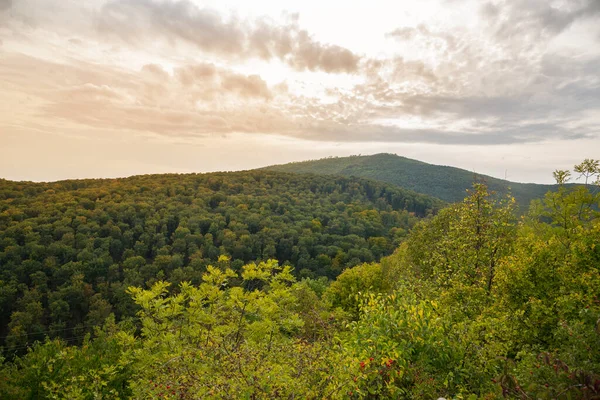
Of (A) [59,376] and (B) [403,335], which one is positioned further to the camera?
(A) [59,376]

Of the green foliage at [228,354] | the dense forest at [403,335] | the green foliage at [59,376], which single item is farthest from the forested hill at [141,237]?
the green foliage at [228,354]

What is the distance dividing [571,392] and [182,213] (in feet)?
302

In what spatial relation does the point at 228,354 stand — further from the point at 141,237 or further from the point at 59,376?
the point at 141,237

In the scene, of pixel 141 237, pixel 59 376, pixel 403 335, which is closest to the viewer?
pixel 403 335

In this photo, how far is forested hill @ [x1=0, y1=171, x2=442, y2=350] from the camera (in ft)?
178

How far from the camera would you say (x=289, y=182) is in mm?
147125

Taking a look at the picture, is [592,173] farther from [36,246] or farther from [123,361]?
[36,246]

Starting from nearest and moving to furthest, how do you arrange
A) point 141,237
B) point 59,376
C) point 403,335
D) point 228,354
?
point 228,354 → point 403,335 → point 59,376 → point 141,237

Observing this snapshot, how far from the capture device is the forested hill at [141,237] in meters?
54.3

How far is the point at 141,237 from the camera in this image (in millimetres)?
75812

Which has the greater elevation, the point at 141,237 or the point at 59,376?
the point at 59,376

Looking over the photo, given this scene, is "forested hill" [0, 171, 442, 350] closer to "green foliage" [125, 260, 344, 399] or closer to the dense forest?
the dense forest

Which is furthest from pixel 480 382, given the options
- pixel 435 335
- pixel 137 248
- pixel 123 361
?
pixel 137 248

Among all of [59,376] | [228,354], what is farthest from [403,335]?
[59,376]
